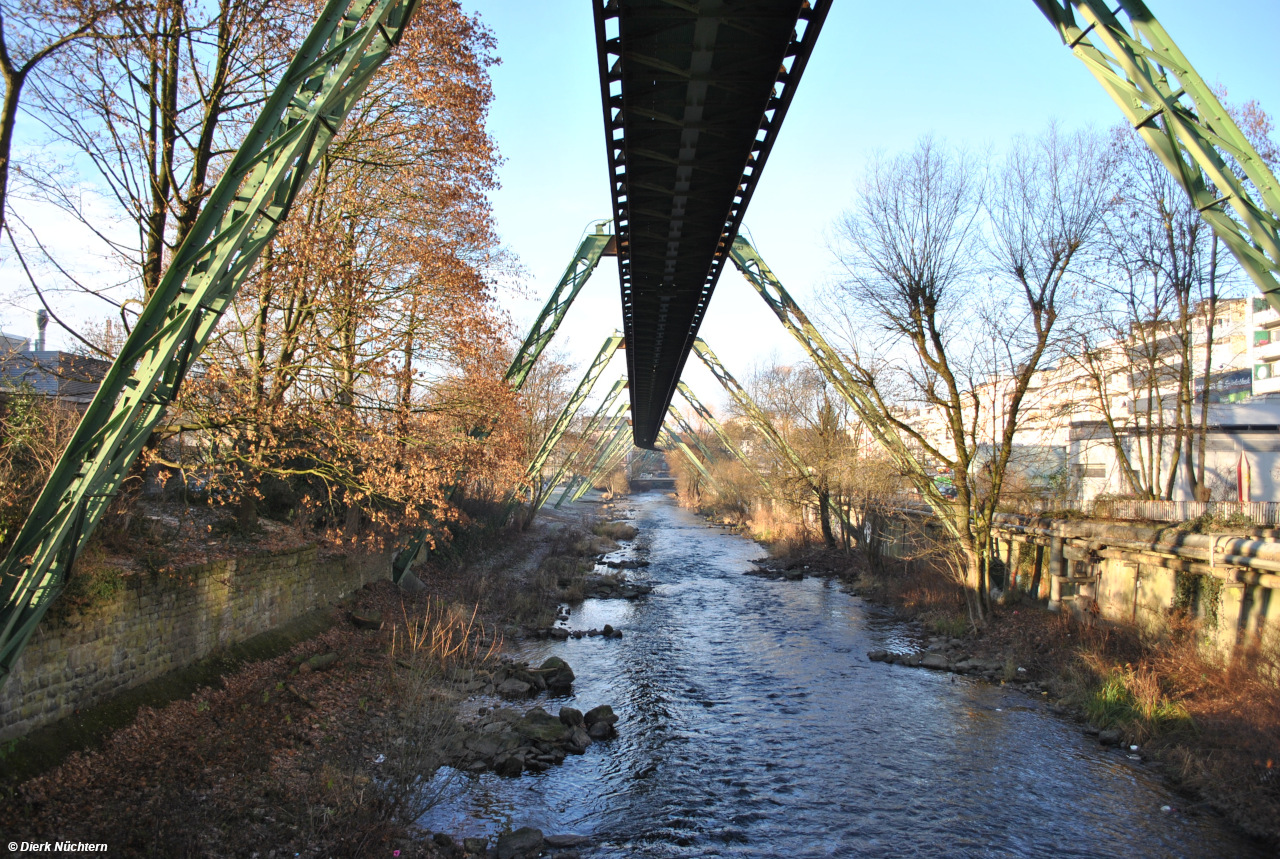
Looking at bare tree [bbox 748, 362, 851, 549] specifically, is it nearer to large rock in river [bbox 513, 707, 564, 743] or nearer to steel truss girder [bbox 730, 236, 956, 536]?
steel truss girder [bbox 730, 236, 956, 536]

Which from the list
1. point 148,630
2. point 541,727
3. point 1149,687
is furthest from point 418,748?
point 1149,687

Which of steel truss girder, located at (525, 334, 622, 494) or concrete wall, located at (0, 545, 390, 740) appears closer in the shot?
concrete wall, located at (0, 545, 390, 740)

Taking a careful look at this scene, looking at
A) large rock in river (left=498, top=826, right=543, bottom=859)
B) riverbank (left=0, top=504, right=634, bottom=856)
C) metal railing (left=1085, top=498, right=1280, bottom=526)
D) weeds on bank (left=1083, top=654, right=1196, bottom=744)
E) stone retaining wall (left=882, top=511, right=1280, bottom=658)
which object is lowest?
large rock in river (left=498, top=826, right=543, bottom=859)

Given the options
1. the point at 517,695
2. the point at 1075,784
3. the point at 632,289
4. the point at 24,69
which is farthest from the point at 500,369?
the point at 1075,784

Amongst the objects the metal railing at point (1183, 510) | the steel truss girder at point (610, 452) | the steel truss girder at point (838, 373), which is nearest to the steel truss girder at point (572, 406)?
the steel truss girder at point (838, 373)

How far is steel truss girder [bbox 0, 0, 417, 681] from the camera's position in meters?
5.37

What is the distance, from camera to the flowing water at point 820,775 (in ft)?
25.4

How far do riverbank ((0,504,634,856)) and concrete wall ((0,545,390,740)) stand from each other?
1.67 ft

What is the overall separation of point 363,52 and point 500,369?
393 inches

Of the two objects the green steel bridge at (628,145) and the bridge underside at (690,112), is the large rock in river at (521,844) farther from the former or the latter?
the bridge underside at (690,112)

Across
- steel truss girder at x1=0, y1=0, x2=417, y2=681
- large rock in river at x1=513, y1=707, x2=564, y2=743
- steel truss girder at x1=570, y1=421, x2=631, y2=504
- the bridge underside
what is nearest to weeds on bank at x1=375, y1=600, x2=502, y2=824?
large rock in river at x1=513, y1=707, x2=564, y2=743

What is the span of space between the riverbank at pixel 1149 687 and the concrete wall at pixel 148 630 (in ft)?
37.4

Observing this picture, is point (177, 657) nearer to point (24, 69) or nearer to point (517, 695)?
point (517, 695)

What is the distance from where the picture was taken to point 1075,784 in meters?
9.07
